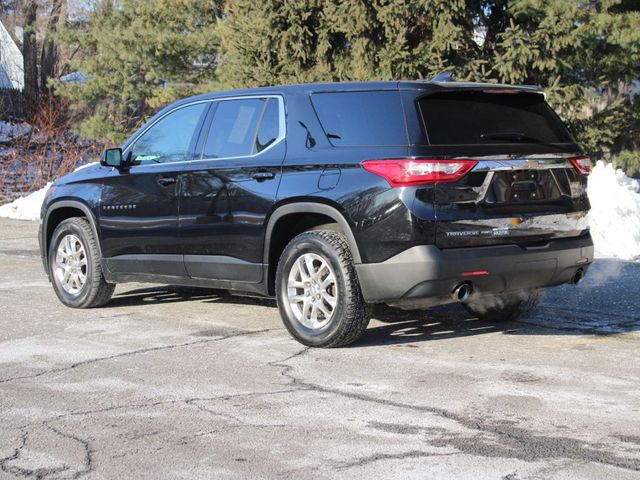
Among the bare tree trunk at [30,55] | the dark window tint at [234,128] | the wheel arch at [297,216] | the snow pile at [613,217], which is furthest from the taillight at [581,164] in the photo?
the bare tree trunk at [30,55]

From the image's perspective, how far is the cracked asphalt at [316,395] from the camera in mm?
4793

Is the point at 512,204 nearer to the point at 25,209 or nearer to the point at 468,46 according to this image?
the point at 468,46

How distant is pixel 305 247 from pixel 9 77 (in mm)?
44961

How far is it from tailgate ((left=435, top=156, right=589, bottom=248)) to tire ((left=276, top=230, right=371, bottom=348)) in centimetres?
70

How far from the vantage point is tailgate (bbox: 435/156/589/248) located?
6863 mm

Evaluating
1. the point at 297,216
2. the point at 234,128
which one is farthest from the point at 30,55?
the point at 297,216

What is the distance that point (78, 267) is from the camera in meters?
9.38

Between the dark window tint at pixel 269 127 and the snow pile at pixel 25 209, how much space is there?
12885 millimetres

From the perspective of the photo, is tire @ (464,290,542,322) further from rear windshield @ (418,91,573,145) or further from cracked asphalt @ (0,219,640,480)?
rear windshield @ (418,91,573,145)

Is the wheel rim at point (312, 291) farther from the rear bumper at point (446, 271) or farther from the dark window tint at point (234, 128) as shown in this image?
the dark window tint at point (234, 128)

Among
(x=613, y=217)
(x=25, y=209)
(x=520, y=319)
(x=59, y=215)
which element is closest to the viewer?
(x=520, y=319)

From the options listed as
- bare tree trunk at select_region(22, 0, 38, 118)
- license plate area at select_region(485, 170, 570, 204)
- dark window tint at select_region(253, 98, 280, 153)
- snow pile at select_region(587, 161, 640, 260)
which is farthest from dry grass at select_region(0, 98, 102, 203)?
license plate area at select_region(485, 170, 570, 204)

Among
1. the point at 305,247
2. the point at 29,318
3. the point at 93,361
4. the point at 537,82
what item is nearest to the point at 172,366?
the point at 93,361

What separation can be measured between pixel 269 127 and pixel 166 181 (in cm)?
111
